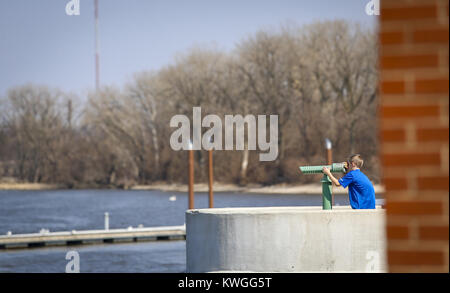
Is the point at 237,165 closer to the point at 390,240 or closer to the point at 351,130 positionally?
the point at 351,130

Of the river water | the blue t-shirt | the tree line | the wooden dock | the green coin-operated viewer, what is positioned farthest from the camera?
the tree line

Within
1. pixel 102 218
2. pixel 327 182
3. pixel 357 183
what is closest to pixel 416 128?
pixel 357 183

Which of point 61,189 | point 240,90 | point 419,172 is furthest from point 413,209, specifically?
point 61,189

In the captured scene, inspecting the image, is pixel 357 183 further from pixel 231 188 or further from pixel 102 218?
pixel 231 188

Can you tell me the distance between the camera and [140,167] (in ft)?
304

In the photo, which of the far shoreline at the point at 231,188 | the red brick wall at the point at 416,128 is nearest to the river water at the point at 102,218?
the far shoreline at the point at 231,188

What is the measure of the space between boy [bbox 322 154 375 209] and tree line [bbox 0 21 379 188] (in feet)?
193

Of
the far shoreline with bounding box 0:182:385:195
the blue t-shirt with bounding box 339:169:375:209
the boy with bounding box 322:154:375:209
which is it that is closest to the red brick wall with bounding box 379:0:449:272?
the boy with bounding box 322:154:375:209

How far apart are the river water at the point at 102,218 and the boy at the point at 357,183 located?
63.0 feet

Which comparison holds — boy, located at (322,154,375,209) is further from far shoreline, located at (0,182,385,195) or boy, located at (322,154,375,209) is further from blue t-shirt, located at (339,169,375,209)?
far shoreline, located at (0,182,385,195)

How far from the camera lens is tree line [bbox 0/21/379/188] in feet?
246

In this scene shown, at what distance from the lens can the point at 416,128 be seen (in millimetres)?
3047

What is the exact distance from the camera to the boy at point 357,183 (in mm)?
10344

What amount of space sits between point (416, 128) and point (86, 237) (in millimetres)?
33267
